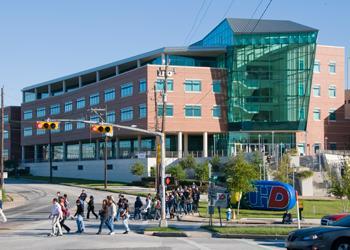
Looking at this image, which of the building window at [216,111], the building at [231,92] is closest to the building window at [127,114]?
the building at [231,92]

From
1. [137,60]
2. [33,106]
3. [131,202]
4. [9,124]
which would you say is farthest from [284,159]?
[9,124]

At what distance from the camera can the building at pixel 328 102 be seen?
89312mm

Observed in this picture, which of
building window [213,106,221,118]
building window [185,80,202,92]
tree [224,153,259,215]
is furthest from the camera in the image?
building window [213,106,221,118]

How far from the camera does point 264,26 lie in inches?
3410

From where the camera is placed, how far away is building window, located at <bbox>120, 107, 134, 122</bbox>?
3477 inches

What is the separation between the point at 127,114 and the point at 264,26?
21958 mm

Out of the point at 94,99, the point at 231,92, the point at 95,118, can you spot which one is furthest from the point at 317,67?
the point at 94,99

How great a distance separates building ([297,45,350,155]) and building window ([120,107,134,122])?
24.1 meters

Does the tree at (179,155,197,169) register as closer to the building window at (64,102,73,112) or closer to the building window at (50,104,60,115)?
the building window at (64,102,73,112)

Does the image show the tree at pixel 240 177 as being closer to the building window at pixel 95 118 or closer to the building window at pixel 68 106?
the building window at pixel 95 118

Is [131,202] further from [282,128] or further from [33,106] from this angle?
[33,106]

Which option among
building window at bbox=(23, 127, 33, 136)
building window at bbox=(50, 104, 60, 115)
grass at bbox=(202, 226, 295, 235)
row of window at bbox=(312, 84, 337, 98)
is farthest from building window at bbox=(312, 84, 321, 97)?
grass at bbox=(202, 226, 295, 235)

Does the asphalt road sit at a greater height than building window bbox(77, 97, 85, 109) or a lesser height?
lesser

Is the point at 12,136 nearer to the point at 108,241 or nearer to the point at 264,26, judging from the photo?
the point at 264,26
